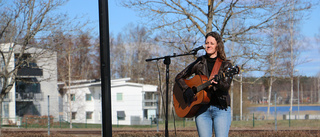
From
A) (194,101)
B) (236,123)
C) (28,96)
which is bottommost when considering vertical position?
(236,123)

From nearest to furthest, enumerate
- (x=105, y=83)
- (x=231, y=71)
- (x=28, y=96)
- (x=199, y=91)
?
1. (x=231, y=71)
2. (x=199, y=91)
3. (x=105, y=83)
4. (x=28, y=96)

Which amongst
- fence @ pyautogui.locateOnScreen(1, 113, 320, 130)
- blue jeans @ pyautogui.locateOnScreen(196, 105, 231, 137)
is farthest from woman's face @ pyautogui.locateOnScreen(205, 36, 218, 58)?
fence @ pyautogui.locateOnScreen(1, 113, 320, 130)

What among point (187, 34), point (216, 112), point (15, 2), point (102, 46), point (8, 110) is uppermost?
point (15, 2)

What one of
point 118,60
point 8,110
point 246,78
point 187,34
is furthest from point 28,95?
point 187,34

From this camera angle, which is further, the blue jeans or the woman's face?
the woman's face

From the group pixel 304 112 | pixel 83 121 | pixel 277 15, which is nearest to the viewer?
pixel 277 15

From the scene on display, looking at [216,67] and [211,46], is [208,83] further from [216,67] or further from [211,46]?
[211,46]

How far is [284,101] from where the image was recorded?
2161 centimetres

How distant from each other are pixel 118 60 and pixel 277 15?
35354 mm

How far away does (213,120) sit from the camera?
12.2 ft

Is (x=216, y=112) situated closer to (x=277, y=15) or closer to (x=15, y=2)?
(x=277, y=15)

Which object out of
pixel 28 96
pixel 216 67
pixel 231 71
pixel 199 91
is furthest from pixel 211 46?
pixel 28 96

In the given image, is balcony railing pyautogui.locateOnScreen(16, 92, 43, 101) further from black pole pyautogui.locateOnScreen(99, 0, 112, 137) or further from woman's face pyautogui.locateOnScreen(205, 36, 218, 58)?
woman's face pyautogui.locateOnScreen(205, 36, 218, 58)

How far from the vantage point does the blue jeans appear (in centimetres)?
366
